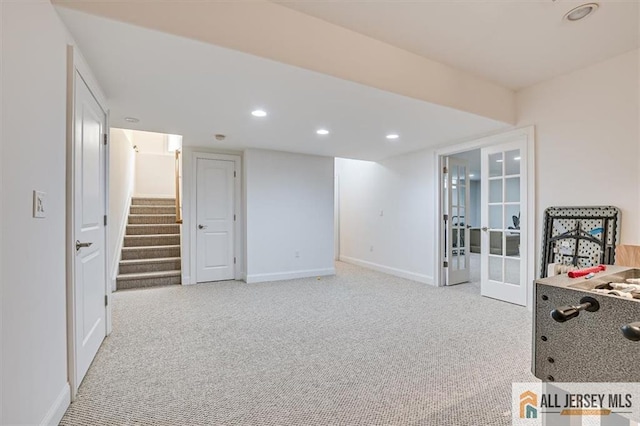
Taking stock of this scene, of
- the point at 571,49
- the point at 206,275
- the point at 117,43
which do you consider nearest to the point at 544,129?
the point at 571,49

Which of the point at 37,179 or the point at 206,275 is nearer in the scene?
the point at 37,179

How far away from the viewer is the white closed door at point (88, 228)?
192cm

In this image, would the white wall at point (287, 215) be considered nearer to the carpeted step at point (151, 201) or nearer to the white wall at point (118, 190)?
the white wall at point (118, 190)

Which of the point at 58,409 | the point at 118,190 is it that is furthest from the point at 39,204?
the point at 118,190

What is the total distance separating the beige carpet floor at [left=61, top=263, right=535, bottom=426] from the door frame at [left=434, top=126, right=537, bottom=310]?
0.60 metres

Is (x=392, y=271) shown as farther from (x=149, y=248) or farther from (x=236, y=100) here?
(x=149, y=248)

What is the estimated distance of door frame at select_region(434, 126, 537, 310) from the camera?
3.43m

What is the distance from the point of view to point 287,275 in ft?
16.9

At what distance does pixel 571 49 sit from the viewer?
2.69 m

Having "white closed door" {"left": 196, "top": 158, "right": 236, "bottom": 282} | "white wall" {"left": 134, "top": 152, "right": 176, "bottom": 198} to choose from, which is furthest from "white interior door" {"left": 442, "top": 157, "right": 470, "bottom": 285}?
"white wall" {"left": 134, "top": 152, "right": 176, "bottom": 198}

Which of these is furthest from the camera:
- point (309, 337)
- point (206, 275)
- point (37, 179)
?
point (206, 275)

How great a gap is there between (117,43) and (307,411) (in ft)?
8.06

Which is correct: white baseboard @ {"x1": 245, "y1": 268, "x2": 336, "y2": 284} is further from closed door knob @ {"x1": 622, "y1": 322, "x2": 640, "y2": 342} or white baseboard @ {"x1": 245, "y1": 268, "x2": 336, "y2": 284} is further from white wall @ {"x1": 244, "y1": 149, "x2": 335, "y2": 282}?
closed door knob @ {"x1": 622, "y1": 322, "x2": 640, "y2": 342}

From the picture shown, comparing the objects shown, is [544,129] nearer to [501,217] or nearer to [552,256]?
[501,217]
